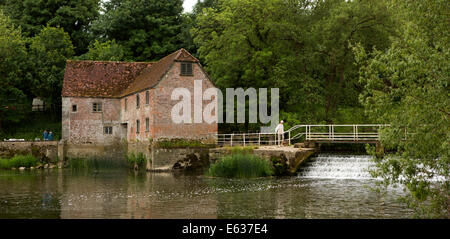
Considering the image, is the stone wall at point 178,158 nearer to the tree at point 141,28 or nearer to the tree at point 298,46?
the tree at point 298,46

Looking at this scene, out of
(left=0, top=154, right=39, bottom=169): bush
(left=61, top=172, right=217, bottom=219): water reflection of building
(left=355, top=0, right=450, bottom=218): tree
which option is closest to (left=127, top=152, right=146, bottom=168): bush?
(left=61, top=172, right=217, bottom=219): water reflection of building

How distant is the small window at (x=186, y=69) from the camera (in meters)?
36.2

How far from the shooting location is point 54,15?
190 ft

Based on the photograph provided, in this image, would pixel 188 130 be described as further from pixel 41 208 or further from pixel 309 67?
pixel 41 208

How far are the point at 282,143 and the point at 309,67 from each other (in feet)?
32.0

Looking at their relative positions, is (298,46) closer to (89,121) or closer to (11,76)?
(89,121)

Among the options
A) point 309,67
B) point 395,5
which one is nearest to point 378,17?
point 309,67

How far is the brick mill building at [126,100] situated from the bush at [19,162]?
3.51 m

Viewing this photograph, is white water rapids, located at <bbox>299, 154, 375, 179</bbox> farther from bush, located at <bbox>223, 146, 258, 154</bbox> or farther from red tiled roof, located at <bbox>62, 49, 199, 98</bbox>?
red tiled roof, located at <bbox>62, 49, 199, 98</bbox>

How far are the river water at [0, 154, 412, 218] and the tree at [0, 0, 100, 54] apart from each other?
28.6 metres

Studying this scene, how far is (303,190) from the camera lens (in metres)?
23.1

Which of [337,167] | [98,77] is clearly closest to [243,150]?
[337,167]

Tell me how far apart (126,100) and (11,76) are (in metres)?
12.6

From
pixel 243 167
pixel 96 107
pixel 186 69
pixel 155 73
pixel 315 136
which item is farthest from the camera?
pixel 96 107
